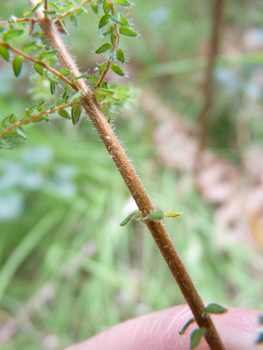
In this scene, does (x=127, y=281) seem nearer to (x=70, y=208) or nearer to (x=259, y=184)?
(x=70, y=208)

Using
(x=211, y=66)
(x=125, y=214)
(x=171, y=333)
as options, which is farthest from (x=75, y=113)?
(x=211, y=66)

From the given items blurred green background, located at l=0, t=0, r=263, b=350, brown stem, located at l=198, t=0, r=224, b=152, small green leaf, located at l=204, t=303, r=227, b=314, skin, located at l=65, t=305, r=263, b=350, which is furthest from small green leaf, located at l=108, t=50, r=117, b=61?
brown stem, located at l=198, t=0, r=224, b=152

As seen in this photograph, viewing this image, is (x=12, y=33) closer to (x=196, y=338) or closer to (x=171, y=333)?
(x=196, y=338)

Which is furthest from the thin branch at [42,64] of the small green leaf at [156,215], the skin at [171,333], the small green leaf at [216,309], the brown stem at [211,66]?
the brown stem at [211,66]

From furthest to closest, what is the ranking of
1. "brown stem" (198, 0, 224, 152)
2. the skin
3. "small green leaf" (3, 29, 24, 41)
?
"brown stem" (198, 0, 224, 152) → the skin → "small green leaf" (3, 29, 24, 41)

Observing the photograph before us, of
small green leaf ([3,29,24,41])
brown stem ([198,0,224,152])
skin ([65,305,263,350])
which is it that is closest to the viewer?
small green leaf ([3,29,24,41])

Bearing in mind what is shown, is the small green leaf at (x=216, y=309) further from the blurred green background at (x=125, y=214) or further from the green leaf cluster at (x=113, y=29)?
the blurred green background at (x=125, y=214)

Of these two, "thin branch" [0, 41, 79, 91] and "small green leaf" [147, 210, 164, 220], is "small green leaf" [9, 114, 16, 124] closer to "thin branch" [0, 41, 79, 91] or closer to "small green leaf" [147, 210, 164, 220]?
"thin branch" [0, 41, 79, 91]
